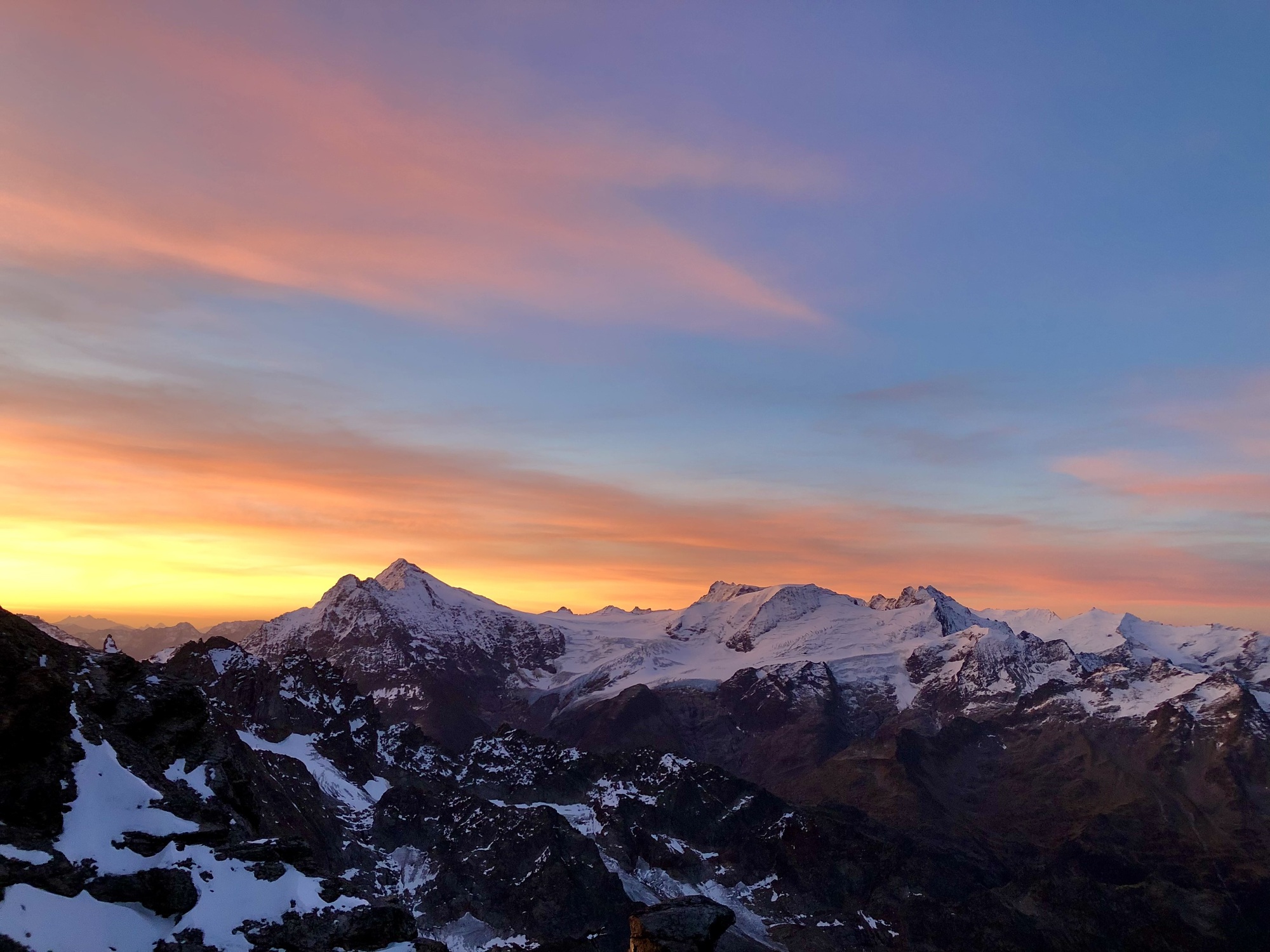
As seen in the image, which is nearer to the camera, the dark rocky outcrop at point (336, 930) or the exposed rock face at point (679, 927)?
the exposed rock face at point (679, 927)

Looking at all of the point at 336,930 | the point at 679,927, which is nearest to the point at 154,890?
the point at 336,930

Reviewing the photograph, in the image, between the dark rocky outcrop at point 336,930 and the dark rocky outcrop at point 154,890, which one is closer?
the dark rocky outcrop at point 154,890

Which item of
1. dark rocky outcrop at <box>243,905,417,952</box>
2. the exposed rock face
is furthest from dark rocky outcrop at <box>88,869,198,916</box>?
→ the exposed rock face

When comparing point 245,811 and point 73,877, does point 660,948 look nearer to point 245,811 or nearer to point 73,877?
point 73,877

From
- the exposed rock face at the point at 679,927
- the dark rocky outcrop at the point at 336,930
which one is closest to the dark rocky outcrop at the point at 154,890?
the dark rocky outcrop at the point at 336,930

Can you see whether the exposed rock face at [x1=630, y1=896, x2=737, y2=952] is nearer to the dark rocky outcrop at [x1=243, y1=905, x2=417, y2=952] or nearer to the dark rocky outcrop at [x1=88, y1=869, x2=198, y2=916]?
the dark rocky outcrop at [x1=243, y1=905, x2=417, y2=952]

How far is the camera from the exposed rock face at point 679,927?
69250mm

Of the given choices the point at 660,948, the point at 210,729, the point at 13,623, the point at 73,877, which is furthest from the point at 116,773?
the point at 660,948

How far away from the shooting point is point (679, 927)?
70.1m

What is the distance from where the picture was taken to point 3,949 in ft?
191

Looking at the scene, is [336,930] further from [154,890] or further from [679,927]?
[679,927]

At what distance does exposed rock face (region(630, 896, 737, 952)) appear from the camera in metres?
69.2

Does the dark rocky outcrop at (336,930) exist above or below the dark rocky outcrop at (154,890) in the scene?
below

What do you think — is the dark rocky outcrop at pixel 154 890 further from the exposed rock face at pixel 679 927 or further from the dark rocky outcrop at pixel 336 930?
the exposed rock face at pixel 679 927
